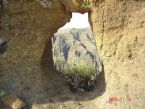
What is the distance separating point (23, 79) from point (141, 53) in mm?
4035

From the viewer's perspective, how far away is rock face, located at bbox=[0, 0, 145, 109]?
11.0m

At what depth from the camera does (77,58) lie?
85.5 feet

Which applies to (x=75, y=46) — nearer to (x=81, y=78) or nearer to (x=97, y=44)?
(x=81, y=78)

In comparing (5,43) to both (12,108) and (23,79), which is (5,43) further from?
(12,108)

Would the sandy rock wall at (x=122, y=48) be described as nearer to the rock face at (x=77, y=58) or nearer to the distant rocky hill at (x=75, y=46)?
the rock face at (x=77, y=58)

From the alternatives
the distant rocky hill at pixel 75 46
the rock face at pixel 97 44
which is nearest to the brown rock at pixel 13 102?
the rock face at pixel 97 44

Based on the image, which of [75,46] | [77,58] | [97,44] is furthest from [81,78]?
[75,46]

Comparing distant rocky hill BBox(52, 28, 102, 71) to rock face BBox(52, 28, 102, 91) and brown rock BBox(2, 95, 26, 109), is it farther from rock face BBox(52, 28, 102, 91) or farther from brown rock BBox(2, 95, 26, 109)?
brown rock BBox(2, 95, 26, 109)

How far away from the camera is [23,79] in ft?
42.5

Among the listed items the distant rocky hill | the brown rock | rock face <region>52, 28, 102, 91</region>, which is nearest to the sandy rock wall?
the brown rock

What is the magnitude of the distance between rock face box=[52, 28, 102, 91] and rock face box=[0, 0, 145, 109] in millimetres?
1061

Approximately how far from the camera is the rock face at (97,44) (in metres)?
11.0

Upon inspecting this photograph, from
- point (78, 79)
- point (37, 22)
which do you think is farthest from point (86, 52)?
point (37, 22)

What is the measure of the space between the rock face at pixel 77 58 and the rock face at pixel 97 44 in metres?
1.06
